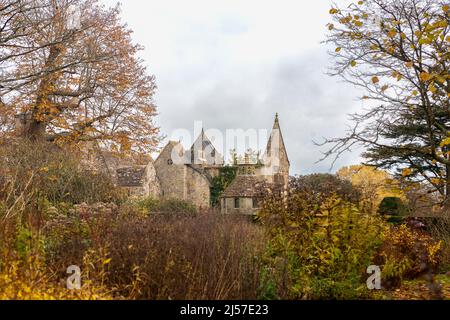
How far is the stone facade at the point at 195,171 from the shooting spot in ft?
95.7

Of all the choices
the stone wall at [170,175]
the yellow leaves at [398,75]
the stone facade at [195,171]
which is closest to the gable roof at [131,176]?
the stone facade at [195,171]

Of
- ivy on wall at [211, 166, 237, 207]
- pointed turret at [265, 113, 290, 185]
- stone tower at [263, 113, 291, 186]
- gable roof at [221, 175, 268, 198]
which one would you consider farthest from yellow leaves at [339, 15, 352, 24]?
pointed turret at [265, 113, 290, 185]

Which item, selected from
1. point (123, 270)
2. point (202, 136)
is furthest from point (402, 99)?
point (202, 136)

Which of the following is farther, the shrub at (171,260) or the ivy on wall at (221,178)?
the ivy on wall at (221,178)

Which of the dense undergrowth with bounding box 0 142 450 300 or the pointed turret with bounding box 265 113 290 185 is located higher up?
the pointed turret with bounding box 265 113 290 185

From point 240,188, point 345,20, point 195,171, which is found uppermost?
point 345,20

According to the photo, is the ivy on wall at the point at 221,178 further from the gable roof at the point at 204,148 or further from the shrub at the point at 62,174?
the shrub at the point at 62,174

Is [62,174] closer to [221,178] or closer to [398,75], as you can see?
[398,75]

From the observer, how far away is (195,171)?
32.4 m

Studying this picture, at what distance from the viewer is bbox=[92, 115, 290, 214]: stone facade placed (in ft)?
95.7

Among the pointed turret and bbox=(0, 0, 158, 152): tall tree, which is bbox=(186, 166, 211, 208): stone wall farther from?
bbox=(0, 0, 158, 152): tall tree

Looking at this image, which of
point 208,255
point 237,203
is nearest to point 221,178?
point 237,203
